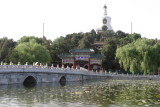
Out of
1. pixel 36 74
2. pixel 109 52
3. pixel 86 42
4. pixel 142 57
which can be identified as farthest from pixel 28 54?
pixel 86 42

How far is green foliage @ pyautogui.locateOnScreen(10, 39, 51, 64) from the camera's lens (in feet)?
179

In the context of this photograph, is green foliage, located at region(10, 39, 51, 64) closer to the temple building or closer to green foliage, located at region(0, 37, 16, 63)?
the temple building

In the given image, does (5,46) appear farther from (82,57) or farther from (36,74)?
(36,74)

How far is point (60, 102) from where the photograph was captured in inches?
1025

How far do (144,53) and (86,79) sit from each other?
10121 mm

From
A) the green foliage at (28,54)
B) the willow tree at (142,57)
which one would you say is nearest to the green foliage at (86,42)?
the green foliage at (28,54)

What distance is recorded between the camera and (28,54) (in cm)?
5462

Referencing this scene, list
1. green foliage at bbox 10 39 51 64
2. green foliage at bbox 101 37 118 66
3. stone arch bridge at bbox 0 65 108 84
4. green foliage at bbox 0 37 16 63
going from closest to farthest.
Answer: stone arch bridge at bbox 0 65 108 84, green foliage at bbox 10 39 51 64, green foliage at bbox 0 37 16 63, green foliage at bbox 101 37 118 66

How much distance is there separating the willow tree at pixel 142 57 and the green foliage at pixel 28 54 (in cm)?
1344

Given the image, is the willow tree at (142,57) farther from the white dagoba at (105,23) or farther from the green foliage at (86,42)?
the white dagoba at (105,23)

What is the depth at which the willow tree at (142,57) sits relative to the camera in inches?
2156

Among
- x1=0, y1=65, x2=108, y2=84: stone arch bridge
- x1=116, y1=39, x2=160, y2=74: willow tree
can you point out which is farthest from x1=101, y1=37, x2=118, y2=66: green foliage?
x1=0, y1=65, x2=108, y2=84: stone arch bridge

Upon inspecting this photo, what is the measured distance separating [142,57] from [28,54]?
18.1 metres

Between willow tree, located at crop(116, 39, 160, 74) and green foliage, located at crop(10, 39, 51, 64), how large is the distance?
1344cm
